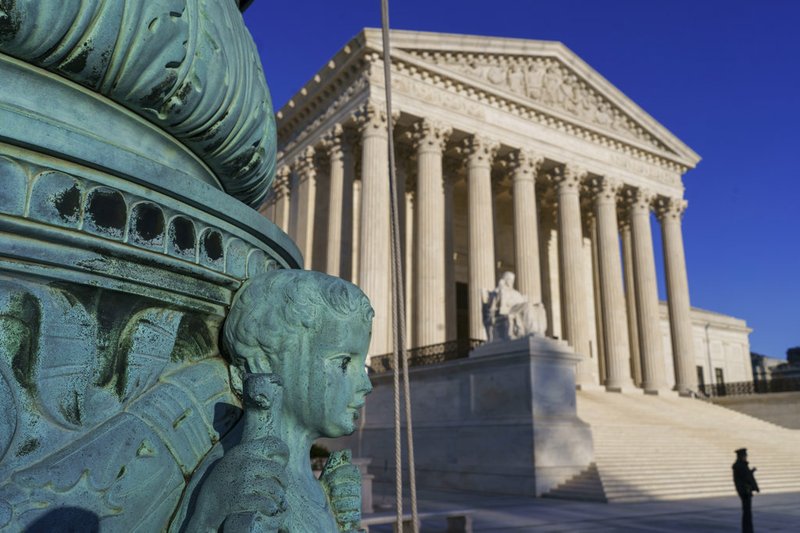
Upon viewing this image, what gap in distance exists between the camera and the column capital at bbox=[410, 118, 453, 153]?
90.9 feet

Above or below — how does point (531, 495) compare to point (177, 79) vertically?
below

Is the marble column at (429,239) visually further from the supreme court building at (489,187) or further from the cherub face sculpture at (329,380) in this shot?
the cherub face sculpture at (329,380)

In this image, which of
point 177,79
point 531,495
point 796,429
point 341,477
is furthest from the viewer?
point 796,429

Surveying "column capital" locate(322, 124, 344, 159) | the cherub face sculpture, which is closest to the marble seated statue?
"column capital" locate(322, 124, 344, 159)

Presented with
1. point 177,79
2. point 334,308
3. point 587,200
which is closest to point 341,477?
point 334,308

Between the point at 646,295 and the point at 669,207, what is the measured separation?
6.29 meters

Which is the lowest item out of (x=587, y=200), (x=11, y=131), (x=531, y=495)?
(x=531, y=495)

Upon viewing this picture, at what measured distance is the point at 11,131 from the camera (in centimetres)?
140

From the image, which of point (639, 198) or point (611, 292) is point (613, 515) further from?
point (639, 198)

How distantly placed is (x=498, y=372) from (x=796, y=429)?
18.2m

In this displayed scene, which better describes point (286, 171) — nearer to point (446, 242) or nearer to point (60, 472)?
point (446, 242)

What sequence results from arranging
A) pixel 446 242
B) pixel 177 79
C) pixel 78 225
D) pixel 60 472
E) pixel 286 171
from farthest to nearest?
pixel 286 171
pixel 446 242
pixel 177 79
pixel 78 225
pixel 60 472

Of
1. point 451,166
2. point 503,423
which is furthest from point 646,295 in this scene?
point 503,423

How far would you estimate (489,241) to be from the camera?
28297 millimetres
